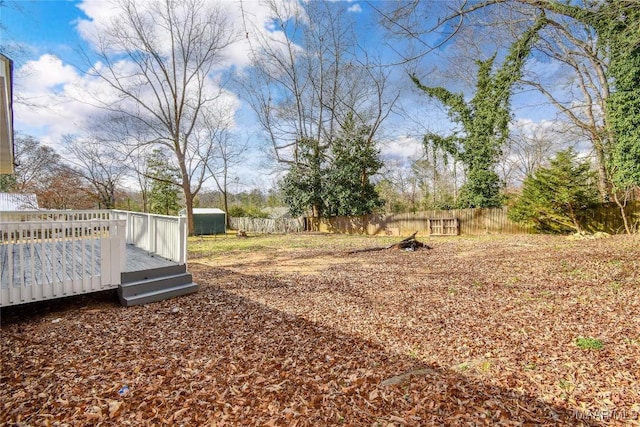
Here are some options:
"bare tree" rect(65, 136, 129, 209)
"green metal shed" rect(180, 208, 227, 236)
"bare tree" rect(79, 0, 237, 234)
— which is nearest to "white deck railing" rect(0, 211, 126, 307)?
"bare tree" rect(79, 0, 237, 234)

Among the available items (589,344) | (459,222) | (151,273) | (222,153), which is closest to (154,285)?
(151,273)

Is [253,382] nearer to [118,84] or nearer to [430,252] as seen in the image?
[430,252]

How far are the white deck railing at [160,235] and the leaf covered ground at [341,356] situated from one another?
2.82 feet

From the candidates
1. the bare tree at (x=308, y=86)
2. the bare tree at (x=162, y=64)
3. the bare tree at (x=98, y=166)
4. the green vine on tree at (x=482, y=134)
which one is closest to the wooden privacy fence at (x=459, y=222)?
the green vine on tree at (x=482, y=134)

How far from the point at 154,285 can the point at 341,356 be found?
3318mm

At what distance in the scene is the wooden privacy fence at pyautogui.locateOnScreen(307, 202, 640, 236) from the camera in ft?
36.0

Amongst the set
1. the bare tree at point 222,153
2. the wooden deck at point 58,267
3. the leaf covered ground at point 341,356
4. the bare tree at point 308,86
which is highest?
the bare tree at point 308,86

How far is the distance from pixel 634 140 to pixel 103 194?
89.4 ft

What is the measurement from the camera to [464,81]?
50.2ft

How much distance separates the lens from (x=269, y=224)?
2242 centimetres

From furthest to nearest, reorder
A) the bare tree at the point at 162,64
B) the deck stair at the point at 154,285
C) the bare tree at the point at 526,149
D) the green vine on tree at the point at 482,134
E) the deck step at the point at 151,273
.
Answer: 1. the bare tree at the point at 162,64
2. the green vine on tree at the point at 482,134
3. the bare tree at the point at 526,149
4. the deck step at the point at 151,273
5. the deck stair at the point at 154,285

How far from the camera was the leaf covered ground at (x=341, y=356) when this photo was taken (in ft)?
6.91

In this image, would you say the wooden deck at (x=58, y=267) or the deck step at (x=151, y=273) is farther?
the deck step at (x=151, y=273)

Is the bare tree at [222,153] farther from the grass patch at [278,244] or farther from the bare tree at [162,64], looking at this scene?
the grass patch at [278,244]
